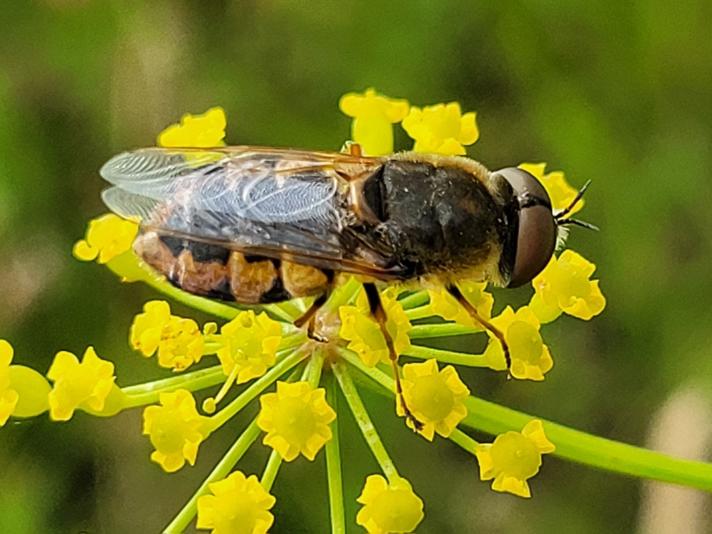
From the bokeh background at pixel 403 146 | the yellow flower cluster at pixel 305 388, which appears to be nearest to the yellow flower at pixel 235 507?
the yellow flower cluster at pixel 305 388

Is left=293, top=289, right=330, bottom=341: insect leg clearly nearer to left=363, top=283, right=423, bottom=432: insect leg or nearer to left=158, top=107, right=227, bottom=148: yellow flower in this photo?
left=363, top=283, right=423, bottom=432: insect leg

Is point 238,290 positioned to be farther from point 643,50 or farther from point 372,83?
point 643,50

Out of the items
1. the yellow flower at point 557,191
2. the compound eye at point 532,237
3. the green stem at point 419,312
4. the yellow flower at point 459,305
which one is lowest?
the green stem at point 419,312

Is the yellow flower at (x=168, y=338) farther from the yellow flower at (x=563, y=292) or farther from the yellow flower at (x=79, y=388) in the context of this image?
the yellow flower at (x=563, y=292)

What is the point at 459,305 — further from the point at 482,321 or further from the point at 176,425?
the point at 176,425

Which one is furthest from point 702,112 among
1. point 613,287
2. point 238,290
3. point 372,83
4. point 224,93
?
point 238,290

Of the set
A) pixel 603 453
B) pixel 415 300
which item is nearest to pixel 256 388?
pixel 415 300
